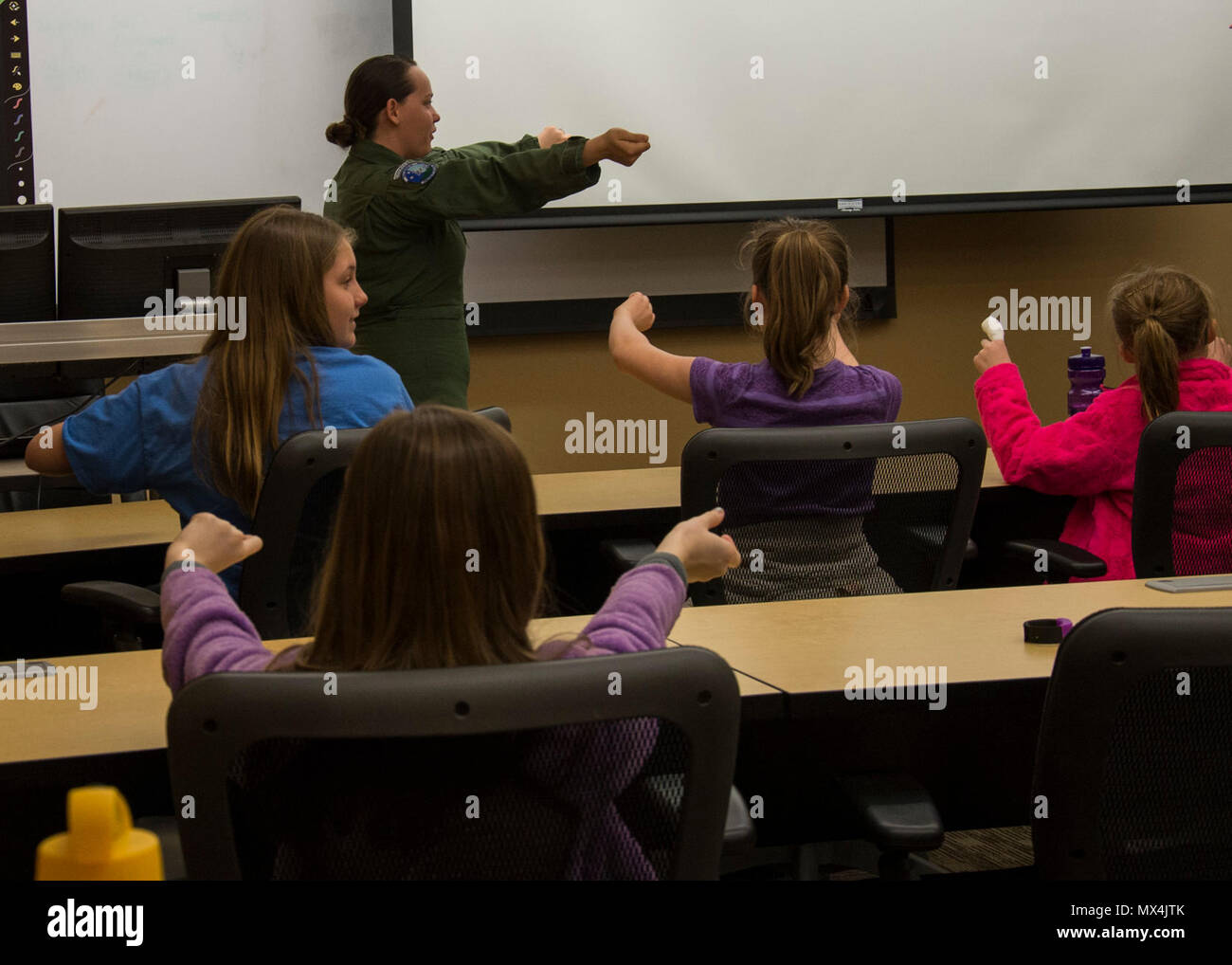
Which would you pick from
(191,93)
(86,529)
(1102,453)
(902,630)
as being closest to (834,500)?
(902,630)

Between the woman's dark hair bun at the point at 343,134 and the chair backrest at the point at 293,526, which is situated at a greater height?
the woman's dark hair bun at the point at 343,134

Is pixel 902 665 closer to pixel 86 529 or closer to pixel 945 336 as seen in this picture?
pixel 86 529

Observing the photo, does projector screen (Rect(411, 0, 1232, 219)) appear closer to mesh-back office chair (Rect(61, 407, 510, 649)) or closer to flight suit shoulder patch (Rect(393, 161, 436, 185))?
flight suit shoulder patch (Rect(393, 161, 436, 185))

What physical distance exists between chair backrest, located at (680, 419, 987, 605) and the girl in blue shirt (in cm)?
51

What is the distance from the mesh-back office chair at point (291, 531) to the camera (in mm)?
1709

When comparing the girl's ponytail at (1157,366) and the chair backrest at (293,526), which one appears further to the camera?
the girl's ponytail at (1157,366)

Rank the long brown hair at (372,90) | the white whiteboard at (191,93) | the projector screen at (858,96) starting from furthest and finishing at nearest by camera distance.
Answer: the projector screen at (858,96) → the white whiteboard at (191,93) → the long brown hair at (372,90)

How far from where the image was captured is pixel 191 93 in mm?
4062

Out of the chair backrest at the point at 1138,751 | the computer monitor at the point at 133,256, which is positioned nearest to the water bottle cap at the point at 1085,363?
the computer monitor at the point at 133,256

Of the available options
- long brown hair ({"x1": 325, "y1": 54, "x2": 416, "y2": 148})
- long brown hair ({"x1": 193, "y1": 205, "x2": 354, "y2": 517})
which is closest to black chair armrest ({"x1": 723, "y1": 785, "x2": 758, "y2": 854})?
long brown hair ({"x1": 193, "y1": 205, "x2": 354, "y2": 517})

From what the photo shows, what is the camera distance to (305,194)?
13.8 feet

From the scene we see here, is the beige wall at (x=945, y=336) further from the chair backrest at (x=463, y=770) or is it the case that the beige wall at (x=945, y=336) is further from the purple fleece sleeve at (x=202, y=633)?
the chair backrest at (x=463, y=770)

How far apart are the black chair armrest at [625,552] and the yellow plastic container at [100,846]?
1.59 m

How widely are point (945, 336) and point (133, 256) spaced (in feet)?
9.41
